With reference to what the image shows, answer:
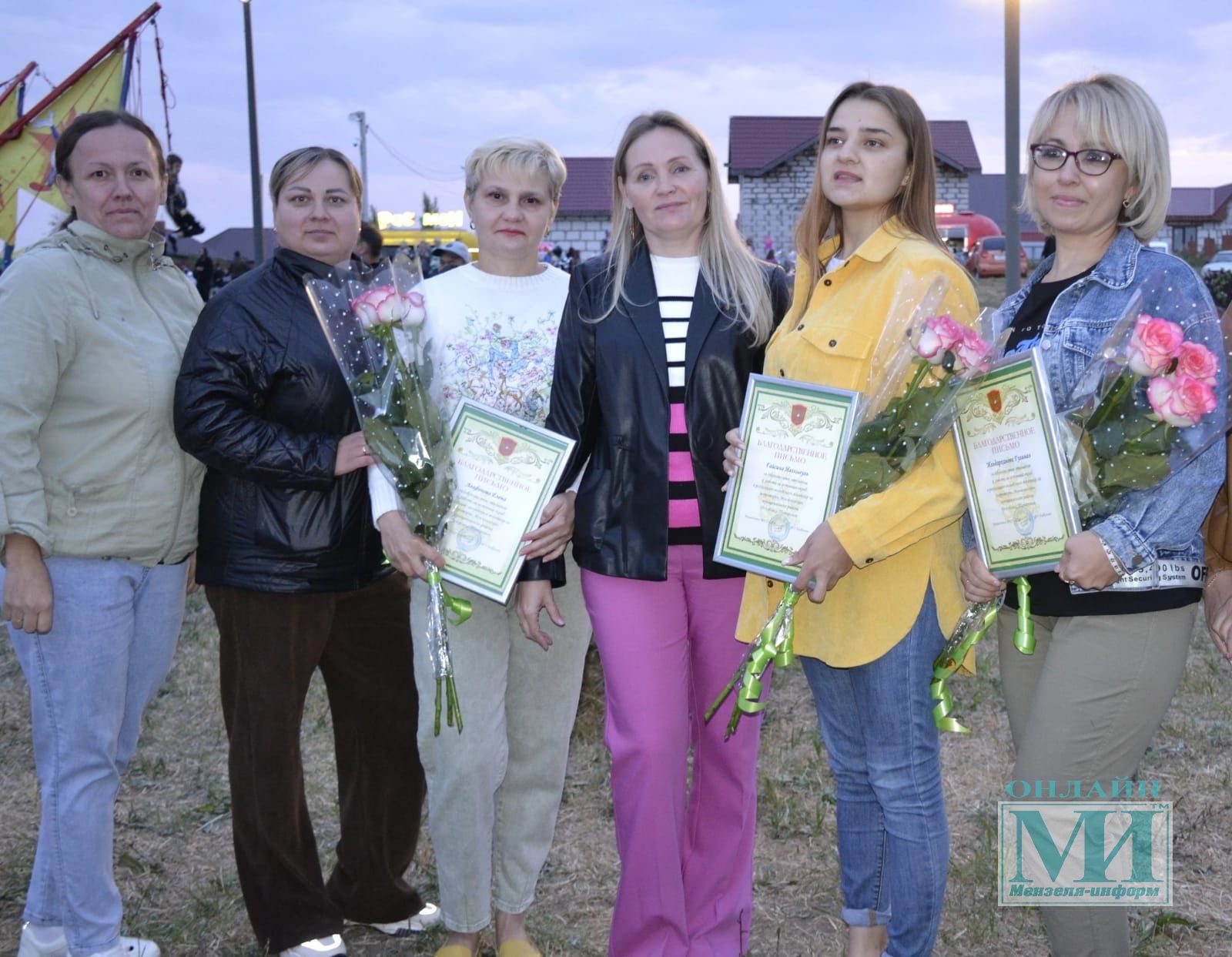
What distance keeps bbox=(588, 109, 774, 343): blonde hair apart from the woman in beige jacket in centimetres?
135

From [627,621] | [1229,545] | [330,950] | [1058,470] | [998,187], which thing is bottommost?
[330,950]

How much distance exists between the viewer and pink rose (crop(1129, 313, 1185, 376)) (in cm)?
246

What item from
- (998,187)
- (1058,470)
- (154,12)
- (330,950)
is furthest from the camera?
(998,187)

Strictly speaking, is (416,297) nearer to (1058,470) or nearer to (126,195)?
(126,195)

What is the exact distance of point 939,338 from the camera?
2596 millimetres

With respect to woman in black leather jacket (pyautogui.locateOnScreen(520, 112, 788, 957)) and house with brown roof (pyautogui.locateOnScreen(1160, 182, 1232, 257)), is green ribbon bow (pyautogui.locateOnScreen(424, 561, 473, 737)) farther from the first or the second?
house with brown roof (pyautogui.locateOnScreen(1160, 182, 1232, 257))

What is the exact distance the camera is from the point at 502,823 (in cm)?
362

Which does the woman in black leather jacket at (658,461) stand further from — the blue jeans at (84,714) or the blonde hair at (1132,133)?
the blue jeans at (84,714)

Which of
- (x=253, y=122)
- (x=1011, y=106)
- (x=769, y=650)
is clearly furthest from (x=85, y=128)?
(x=253, y=122)

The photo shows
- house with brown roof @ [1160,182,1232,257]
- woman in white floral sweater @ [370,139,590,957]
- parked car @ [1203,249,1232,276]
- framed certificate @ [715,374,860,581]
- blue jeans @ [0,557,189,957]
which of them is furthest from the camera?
house with brown roof @ [1160,182,1232,257]

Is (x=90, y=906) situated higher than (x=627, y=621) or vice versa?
(x=627, y=621)

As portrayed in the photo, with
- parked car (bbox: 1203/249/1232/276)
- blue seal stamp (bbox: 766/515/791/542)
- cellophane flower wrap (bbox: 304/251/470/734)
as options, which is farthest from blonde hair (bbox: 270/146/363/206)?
parked car (bbox: 1203/249/1232/276)

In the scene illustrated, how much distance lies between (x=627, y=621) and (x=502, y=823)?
33.4 inches

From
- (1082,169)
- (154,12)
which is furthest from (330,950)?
(154,12)
